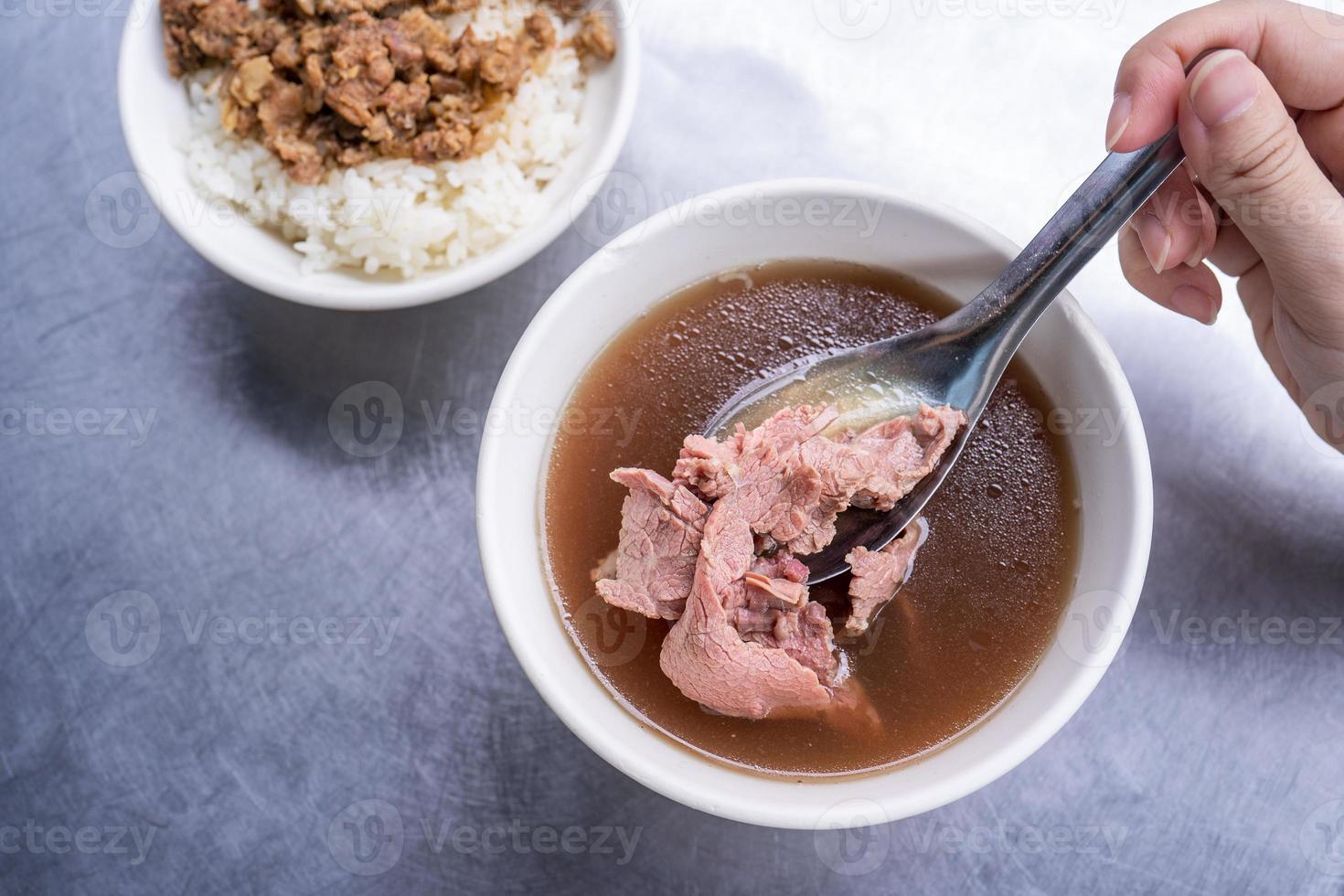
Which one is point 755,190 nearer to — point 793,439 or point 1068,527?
point 793,439

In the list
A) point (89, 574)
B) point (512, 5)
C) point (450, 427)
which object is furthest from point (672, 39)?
point (89, 574)

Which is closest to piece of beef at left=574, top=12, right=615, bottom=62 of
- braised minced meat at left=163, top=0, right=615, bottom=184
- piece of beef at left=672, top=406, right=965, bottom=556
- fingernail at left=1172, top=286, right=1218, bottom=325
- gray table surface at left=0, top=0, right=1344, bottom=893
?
braised minced meat at left=163, top=0, right=615, bottom=184

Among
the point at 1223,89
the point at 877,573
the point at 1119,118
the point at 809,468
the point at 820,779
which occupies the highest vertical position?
the point at 1223,89

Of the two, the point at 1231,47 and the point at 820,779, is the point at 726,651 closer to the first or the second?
the point at 820,779

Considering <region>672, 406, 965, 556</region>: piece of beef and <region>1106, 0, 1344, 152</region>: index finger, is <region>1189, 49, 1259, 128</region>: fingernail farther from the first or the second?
<region>672, 406, 965, 556</region>: piece of beef

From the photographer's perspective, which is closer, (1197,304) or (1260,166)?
(1260,166)

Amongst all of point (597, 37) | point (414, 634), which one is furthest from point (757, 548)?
point (597, 37)
